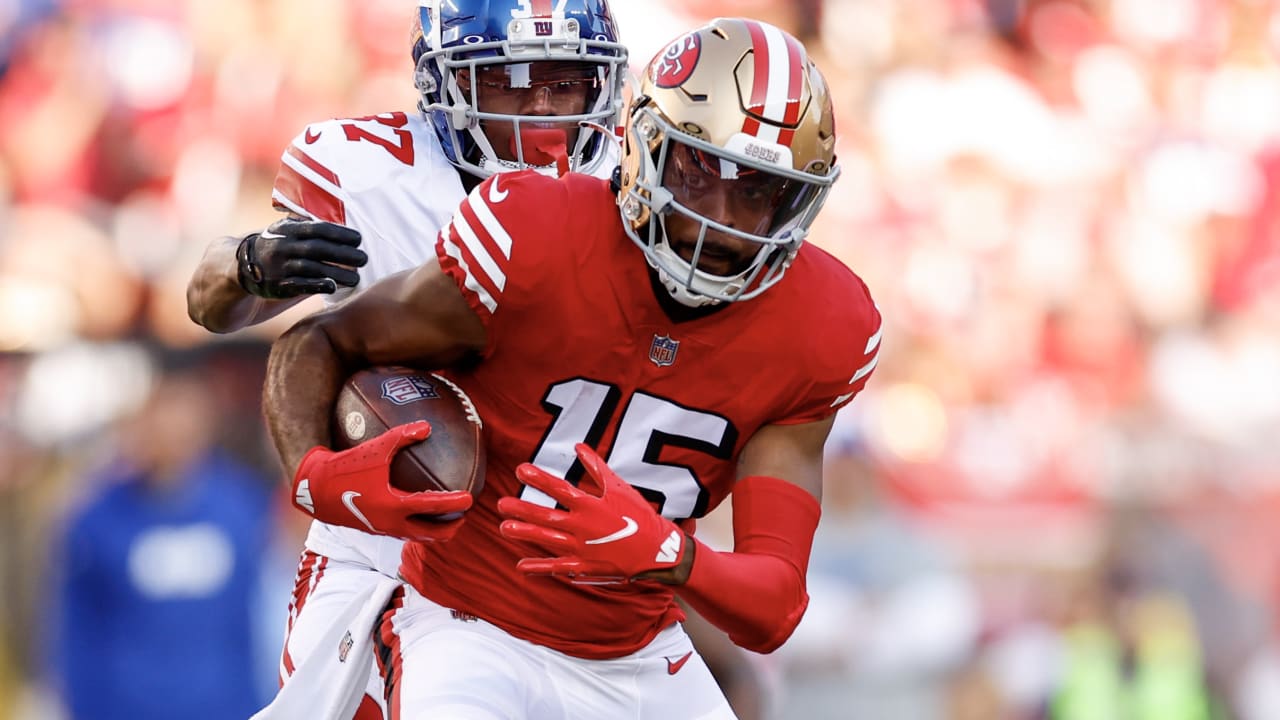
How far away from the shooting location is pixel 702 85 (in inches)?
105

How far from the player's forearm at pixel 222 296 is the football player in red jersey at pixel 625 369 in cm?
38

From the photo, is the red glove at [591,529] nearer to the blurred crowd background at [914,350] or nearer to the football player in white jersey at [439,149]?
the football player in white jersey at [439,149]

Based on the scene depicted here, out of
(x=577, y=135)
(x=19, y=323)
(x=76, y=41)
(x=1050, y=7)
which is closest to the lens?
(x=577, y=135)

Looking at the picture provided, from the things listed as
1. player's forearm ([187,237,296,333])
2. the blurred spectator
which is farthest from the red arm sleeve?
the blurred spectator

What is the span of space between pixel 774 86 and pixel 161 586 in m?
3.04

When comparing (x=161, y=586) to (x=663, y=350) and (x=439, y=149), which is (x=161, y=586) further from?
(x=663, y=350)

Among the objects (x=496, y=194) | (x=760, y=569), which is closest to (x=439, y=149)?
(x=496, y=194)

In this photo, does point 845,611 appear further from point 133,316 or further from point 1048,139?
point 1048,139

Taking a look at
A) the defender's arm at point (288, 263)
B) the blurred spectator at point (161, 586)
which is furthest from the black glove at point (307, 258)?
the blurred spectator at point (161, 586)

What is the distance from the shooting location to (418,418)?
259cm

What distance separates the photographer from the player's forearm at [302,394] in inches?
105

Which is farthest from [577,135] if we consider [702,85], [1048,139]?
[1048,139]

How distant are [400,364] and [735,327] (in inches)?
21.6

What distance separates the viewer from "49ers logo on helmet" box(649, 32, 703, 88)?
270cm
